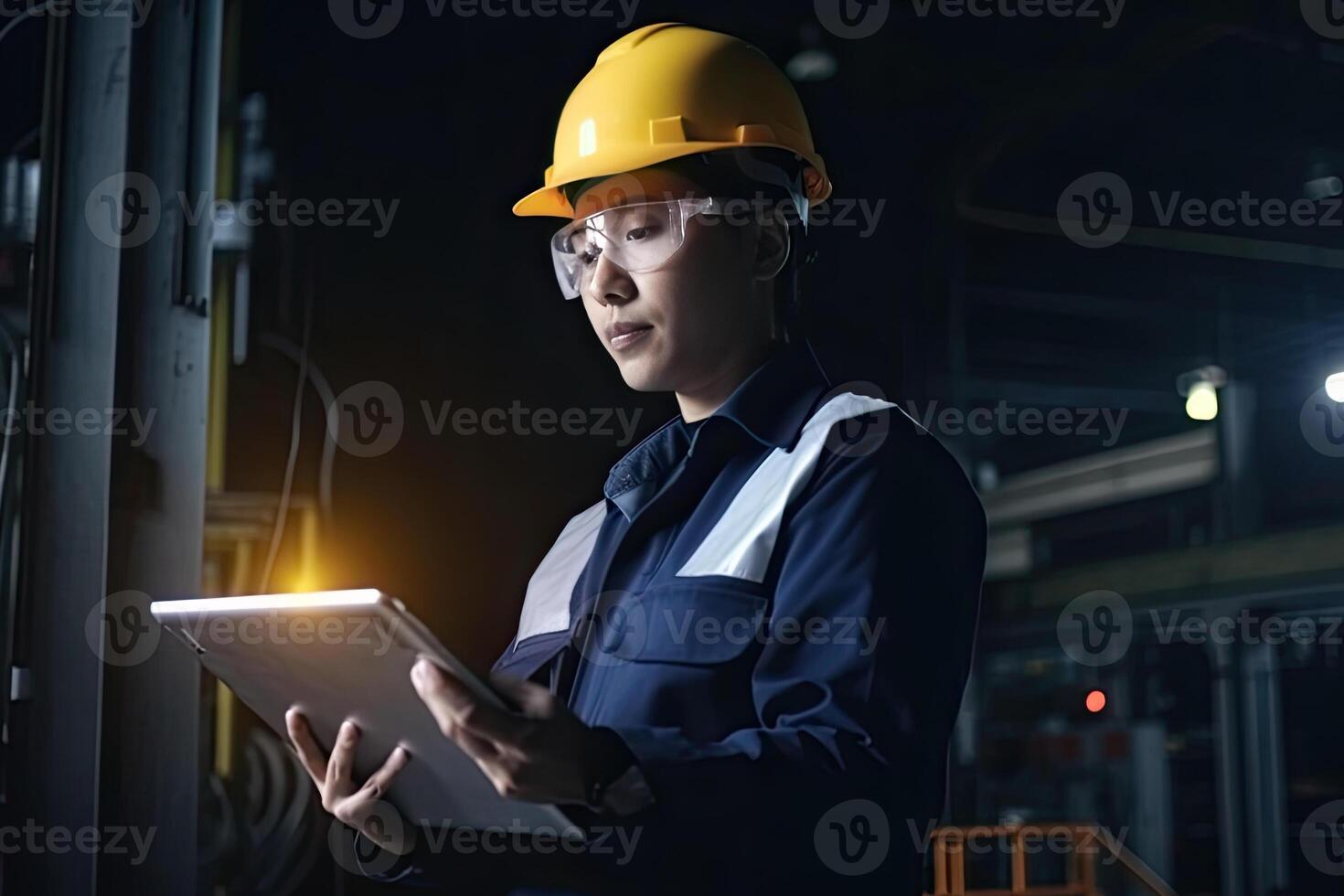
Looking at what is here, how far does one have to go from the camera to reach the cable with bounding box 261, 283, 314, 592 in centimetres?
357

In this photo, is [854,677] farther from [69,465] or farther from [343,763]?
[69,465]

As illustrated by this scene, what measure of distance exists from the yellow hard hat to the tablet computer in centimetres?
79

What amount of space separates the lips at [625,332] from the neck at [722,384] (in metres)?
0.11

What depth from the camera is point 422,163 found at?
3.70 meters

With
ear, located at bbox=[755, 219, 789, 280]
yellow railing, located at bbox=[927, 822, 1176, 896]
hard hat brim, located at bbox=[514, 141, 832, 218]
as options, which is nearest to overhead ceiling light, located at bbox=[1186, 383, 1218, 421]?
yellow railing, located at bbox=[927, 822, 1176, 896]

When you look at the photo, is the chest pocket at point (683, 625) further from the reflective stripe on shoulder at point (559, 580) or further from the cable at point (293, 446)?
the cable at point (293, 446)

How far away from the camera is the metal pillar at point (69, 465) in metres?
2.53

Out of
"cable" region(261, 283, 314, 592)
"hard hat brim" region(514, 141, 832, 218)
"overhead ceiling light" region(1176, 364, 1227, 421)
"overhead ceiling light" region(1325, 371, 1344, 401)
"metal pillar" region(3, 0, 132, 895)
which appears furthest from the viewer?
"overhead ceiling light" region(1176, 364, 1227, 421)

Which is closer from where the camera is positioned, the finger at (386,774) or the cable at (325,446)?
the finger at (386,774)

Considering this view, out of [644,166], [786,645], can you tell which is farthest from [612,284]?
[786,645]

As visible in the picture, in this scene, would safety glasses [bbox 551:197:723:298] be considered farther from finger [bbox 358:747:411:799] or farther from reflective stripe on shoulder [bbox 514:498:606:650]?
finger [bbox 358:747:411:799]

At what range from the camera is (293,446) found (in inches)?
143

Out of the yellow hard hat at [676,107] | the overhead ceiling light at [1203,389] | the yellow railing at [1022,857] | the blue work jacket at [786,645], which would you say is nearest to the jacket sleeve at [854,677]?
the blue work jacket at [786,645]

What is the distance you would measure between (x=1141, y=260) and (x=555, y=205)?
21.5ft
